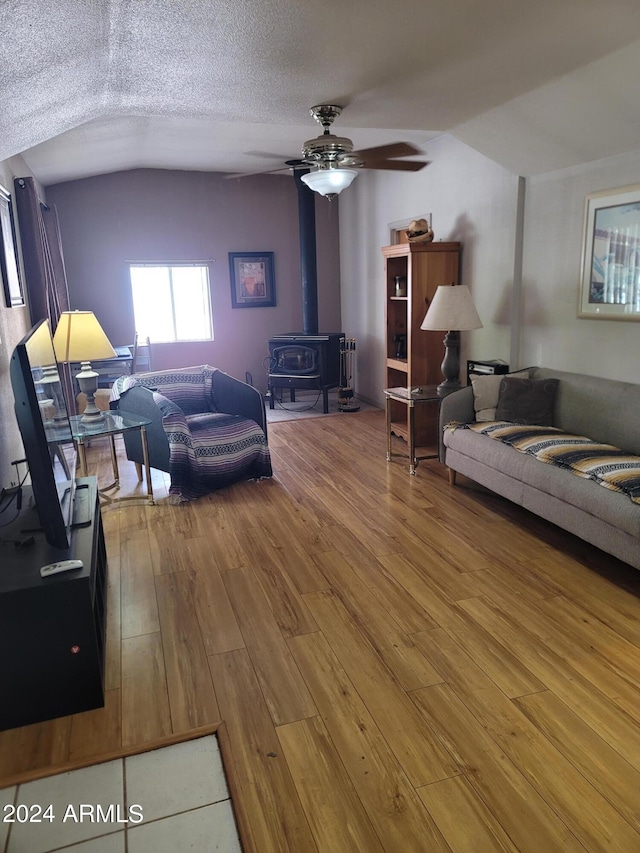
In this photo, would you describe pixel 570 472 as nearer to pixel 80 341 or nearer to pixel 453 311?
pixel 453 311

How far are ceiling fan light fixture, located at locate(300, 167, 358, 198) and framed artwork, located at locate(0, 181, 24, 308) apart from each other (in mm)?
1828

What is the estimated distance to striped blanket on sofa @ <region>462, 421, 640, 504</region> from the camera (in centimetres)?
284

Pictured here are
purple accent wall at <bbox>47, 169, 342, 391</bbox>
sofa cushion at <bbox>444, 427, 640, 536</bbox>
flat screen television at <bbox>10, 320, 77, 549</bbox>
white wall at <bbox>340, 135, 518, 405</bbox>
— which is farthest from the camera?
purple accent wall at <bbox>47, 169, 342, 391</bbox>

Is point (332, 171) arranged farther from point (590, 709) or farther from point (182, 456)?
point (590, 709)

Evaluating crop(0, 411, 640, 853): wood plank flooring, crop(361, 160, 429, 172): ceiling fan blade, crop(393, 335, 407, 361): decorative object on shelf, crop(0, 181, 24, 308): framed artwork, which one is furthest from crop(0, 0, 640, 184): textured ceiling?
crop(0, 411, 640, 853): wood plank flooring

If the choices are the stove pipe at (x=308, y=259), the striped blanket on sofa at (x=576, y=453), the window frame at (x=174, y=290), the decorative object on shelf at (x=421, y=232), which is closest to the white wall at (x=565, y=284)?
the striped blanket on sofa at (x=576, y=453)

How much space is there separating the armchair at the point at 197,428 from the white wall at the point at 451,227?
2.05m

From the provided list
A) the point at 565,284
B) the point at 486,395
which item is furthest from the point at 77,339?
the point at 565,284

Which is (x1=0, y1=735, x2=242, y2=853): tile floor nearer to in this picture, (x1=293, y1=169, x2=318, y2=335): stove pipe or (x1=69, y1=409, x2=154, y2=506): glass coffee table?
(x1=69, y1=409, x2=154, y2=506): glass coffee table

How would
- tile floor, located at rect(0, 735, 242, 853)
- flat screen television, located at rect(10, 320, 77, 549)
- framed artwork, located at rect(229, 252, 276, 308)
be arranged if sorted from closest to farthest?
tile floor, located at rect(0, 735, 242, 853) < flat screen television, located at rect(10, 320, 77, 549) < framed artwork, located at rect(229, 252, 276, 308)

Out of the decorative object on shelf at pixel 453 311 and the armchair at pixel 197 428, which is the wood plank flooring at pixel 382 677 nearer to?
the armchair at pixel 197 428

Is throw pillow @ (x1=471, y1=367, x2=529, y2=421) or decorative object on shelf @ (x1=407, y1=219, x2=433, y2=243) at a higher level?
decorative object on shelf @ (x1=407, y1=219, x2=433, y2=243)

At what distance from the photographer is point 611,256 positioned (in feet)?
12.0

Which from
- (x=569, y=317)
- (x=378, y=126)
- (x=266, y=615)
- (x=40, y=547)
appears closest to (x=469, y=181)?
(x=378, y=126)
